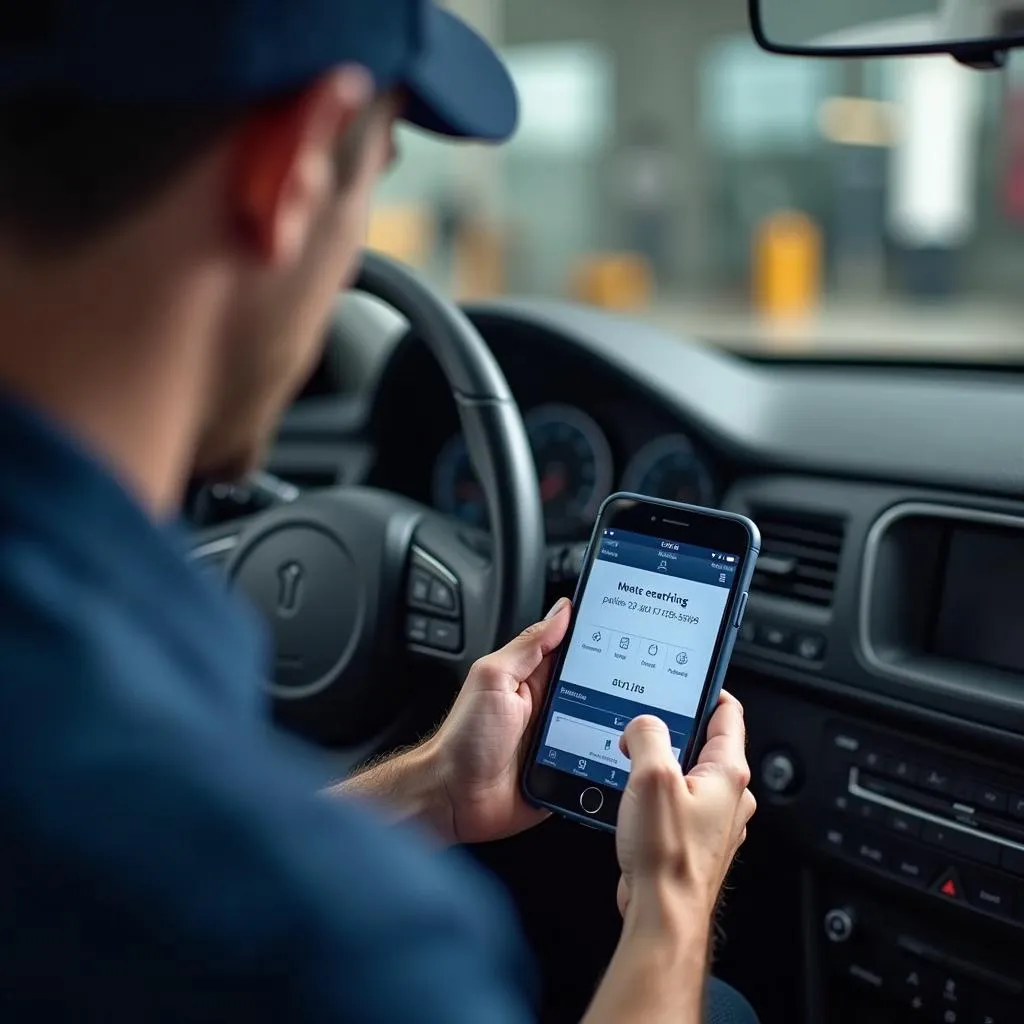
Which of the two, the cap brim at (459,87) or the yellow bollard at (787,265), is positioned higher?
the yellow bollard at (787,265)

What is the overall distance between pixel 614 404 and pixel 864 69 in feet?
49.3

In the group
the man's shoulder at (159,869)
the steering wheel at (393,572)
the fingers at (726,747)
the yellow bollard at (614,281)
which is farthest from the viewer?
the yellow bollard at (614,281)

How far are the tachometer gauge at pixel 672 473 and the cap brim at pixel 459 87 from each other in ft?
3.54

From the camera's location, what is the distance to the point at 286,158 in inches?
27.4

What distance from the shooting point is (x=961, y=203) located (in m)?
16.1

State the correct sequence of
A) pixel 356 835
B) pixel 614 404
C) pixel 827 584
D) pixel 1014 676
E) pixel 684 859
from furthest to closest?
pixel 614 404
pixel 827 584
pixel 1014 676
pixel 684 859
pixel 356 835

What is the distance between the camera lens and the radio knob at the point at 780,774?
1.76 metres

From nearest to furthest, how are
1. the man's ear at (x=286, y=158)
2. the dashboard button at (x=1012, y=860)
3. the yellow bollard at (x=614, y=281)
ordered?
the man's ear at (x=286, y=158) → the dashboard button at (x=1012, y=860) → the yellow bollard at (x=614, y=281)

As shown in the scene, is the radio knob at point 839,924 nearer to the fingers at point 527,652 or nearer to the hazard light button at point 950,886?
the hazard light button at point 950,886

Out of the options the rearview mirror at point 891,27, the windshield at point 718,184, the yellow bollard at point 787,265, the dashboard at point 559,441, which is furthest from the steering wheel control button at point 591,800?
the yellow bollard at point 787,265

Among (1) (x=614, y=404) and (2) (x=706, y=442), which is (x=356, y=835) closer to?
(2) (x=706, y=442)

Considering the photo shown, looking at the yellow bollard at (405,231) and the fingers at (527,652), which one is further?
the yellow bollard at (405,231)

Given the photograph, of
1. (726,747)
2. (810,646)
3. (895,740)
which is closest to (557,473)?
(810,646)

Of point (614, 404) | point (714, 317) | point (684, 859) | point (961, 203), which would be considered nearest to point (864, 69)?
point (961, 203)
